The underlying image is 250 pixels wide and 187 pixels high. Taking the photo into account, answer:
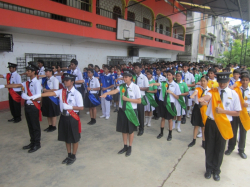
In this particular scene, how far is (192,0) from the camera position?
13.7m

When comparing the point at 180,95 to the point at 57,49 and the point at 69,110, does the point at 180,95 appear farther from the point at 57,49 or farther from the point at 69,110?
the point at 57,49

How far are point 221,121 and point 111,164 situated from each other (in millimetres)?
2076

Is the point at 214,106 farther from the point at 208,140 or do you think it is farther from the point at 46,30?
the point at 46,30

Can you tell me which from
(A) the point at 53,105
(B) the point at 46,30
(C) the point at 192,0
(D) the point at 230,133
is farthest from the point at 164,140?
(C) the point at 192,0

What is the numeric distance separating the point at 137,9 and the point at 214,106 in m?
12.5

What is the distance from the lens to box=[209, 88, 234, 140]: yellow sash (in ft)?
9.62

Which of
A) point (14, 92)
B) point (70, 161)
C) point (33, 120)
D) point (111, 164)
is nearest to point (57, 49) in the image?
point (14, 92)

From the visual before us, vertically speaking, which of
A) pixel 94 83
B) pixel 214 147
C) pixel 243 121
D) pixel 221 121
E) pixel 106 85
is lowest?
pixel 214 147

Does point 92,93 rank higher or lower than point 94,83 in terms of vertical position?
lower

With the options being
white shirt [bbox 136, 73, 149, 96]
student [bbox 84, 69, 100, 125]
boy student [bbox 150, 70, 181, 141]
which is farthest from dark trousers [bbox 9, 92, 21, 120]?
boy student [bbox 150, 70, 181, 141]

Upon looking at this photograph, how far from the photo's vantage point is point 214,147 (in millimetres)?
3143

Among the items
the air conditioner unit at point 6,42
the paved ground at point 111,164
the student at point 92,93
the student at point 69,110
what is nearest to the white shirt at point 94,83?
the student at point 92,93

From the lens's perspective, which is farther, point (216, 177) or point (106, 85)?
point (106, 85)

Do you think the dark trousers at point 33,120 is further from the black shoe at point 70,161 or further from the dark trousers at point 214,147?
the dark trousers at point 214,147
